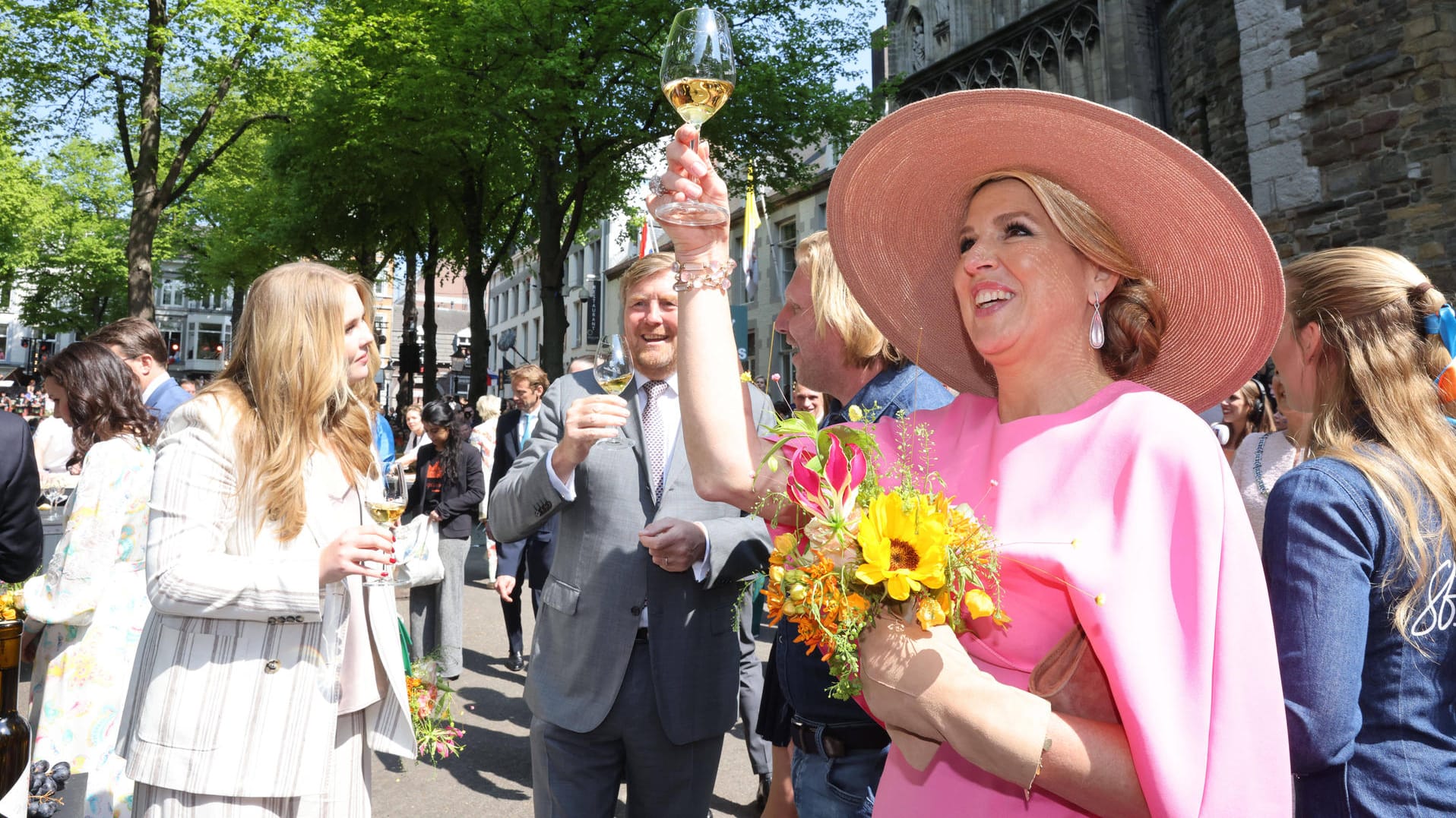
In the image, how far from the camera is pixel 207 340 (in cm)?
6744

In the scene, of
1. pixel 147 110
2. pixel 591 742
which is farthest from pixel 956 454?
pixel 147 110

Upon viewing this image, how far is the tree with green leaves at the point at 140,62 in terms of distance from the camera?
15.8 m

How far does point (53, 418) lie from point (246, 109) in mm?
13402

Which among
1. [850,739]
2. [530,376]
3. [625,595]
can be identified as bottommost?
[850,739]

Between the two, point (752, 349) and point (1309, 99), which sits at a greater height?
point (1309, 99)

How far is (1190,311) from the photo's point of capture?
1815mm

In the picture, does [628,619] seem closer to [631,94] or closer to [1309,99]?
[1309,99]

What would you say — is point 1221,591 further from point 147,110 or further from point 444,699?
point 147,110

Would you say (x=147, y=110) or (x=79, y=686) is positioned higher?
(x=147, y=110)

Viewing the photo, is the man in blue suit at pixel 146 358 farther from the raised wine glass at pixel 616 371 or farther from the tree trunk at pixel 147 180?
the tree trunk at pixel 147 180

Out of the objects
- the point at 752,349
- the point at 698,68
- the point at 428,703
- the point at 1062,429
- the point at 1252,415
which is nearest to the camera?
the point at 1062,429

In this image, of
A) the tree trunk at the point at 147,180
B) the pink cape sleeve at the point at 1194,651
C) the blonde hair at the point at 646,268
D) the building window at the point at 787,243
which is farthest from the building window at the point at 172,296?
the pink cape sleeve at the point at 1194,651

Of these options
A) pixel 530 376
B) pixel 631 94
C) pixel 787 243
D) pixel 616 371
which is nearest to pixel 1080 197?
pixel 616 371

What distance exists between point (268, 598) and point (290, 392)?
1.84ft
